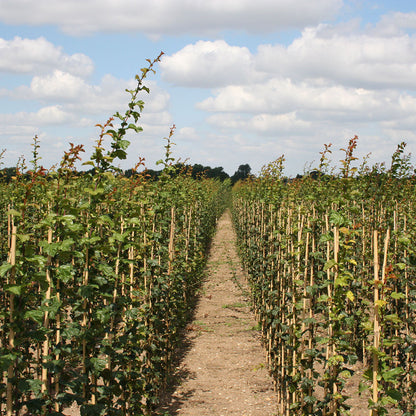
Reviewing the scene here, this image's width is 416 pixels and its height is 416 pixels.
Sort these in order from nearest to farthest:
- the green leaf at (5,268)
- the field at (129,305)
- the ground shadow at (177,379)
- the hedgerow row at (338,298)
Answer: the green leaf at (5,268)
the field at (129,305)
the hedgerow row at (338,298)
the ground shadow at (177,379)

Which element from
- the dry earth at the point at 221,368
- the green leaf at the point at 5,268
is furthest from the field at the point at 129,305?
the dry earth at the point at 221,368

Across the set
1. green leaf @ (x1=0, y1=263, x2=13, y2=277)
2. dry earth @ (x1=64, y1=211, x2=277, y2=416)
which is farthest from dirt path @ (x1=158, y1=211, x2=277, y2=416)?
green leaf @ (x1=0, y1=263, x2=13, y2=277)

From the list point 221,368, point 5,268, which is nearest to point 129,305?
point 5,268

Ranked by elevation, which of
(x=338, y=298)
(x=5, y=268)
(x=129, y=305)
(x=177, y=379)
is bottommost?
(x=177, y=379)

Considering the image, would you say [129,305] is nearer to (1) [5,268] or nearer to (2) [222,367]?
(1) [5,268]

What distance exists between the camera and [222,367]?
6.62 m

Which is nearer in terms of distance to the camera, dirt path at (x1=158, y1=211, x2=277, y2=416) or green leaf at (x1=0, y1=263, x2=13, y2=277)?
green leaf at (x1=0, y1=263, x2=13, y2=277)

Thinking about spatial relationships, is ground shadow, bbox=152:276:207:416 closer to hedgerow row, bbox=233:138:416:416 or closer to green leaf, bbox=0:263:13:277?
hedgerow row, bbox=233:138:416:416

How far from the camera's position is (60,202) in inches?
120

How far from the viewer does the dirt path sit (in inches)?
212

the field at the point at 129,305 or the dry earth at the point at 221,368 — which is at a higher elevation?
the field at the point at 129,305

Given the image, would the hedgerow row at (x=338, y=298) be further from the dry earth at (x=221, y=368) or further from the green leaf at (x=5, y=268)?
the green leaf at (x=5, y=268)

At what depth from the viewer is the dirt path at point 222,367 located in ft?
17.7

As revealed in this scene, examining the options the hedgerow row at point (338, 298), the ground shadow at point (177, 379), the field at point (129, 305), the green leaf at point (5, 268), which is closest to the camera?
the green leaf at point (5, 268)
